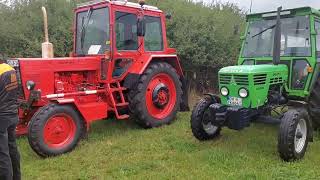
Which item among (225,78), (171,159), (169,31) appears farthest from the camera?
(169,31)

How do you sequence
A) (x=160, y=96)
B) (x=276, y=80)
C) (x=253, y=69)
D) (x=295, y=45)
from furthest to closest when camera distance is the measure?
(x=160, y=96), (x=295, y=45), (x=276, y=80), (x=253, y=69)

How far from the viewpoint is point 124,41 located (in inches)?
284

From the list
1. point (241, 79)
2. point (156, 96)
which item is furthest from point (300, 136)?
point (156, 96)

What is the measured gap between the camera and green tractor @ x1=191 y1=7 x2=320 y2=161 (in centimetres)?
558

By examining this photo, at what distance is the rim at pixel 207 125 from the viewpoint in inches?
247

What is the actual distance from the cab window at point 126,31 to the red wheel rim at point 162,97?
76 cm

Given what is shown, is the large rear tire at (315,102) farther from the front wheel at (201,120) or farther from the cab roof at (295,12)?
the front wheel at (201,120)

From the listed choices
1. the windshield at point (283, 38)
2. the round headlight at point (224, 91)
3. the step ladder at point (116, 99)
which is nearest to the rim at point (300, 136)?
the round headlight at point (224, 91)

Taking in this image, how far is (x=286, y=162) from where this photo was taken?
5336mm

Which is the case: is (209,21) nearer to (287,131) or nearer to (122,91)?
(122,91)

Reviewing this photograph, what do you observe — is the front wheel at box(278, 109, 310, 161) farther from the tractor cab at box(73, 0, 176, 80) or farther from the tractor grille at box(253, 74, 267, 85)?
the tractor cab at box(73, 0, 176, 80)

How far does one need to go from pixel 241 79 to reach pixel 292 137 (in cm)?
107

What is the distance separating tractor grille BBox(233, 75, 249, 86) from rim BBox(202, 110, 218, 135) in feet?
2.32

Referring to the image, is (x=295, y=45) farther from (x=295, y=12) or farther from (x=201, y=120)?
(x=201, y=120)
